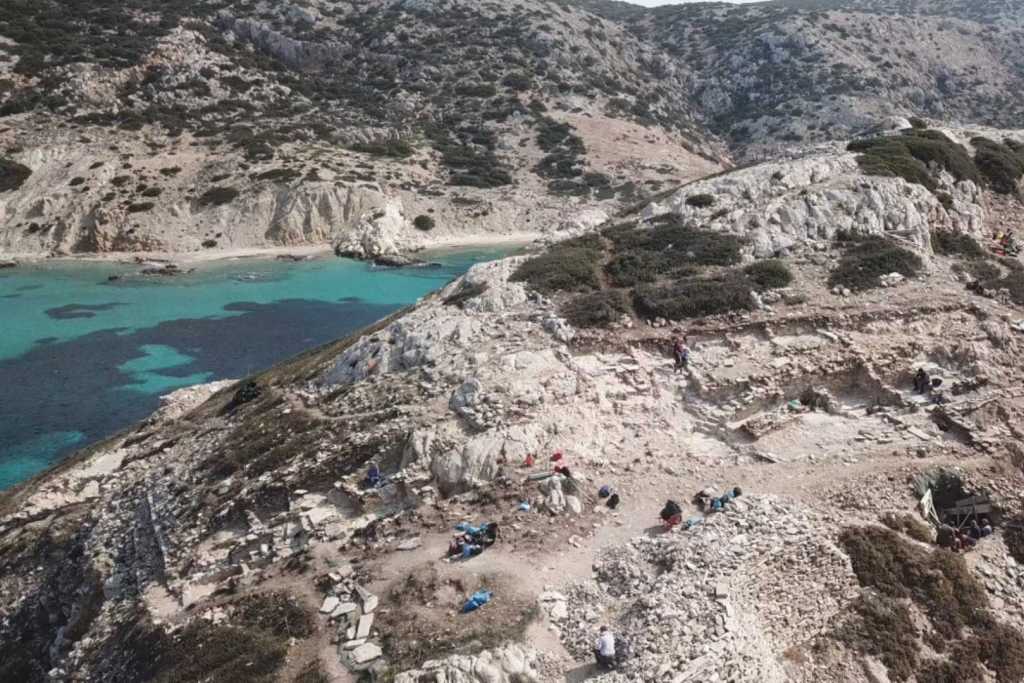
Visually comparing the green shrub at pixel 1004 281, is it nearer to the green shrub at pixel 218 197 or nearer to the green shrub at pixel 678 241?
the green shrub at pixel 678 241

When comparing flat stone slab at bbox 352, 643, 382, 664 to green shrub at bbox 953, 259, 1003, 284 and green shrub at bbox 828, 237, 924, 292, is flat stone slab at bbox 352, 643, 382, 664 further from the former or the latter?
green shrub at bbox 953, 259, 1003, 284

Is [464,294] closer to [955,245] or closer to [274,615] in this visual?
[274,615]

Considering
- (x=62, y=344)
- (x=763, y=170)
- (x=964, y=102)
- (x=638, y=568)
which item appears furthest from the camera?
(x=964, y=102)

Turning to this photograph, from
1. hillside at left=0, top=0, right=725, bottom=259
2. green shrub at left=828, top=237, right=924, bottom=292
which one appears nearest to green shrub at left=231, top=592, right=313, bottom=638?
green shrub at left=828, top=237, right=924, bottom=292

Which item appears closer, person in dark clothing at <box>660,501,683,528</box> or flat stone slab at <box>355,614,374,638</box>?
flat stone slab at <box>355,614,374,638</box>

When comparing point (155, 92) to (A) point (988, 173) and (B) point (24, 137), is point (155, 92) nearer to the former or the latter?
(B) point (24, 137)

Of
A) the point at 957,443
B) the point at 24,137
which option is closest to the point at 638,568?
the point at 957,443
